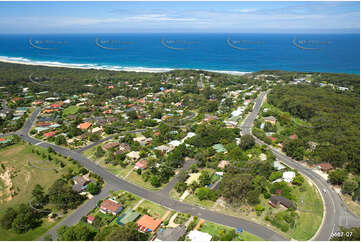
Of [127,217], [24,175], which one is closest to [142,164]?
[127,217]

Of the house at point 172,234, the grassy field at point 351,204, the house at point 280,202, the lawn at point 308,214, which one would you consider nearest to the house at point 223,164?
the house at point 280,202

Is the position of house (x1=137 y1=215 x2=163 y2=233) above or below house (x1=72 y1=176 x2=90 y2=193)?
above

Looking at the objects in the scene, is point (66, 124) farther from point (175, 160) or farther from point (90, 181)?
point (175, 160)

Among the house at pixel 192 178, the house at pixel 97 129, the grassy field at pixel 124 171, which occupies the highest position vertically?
the house at pixel 192 178

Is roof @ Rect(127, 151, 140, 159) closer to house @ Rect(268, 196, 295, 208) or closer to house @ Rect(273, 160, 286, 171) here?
house @ Rect(268, 196, 295, 208)

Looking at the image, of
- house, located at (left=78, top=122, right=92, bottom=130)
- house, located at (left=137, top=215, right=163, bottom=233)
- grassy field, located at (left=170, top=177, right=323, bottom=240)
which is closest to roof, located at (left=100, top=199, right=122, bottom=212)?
house, located at (left=137, top=215, right=163, bottom=233)

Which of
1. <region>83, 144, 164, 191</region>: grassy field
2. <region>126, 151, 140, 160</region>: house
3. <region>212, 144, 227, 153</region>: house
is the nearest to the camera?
<region>83, 144, 164, 191</region>: grassy field

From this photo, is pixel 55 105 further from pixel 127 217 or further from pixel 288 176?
pixel 288 176

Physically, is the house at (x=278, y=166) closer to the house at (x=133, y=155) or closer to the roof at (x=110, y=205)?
the house at (x=133, y=155)
